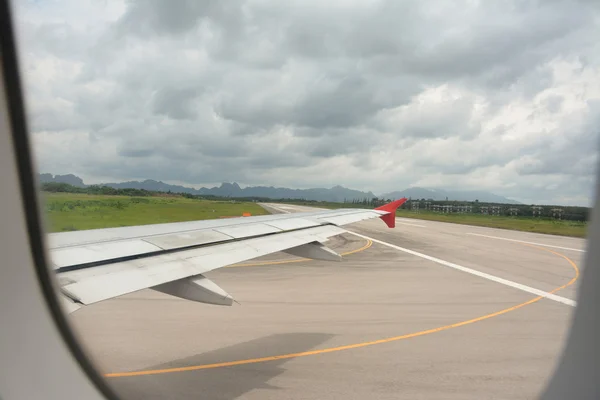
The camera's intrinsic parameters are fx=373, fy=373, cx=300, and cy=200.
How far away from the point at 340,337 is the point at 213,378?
1.81m

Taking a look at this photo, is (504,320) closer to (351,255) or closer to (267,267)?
(267,267)

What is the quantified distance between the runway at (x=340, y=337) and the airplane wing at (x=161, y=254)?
0.35m

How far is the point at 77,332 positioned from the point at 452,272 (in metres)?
9.02

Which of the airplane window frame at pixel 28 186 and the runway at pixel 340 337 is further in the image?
the runway at pixel 340 337

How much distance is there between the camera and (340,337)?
4.69 meters

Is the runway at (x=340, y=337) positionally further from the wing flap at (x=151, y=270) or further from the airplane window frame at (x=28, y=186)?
the wing flap at (x=151, y=270)

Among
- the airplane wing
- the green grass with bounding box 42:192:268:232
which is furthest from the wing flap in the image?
the green grass with bounding box 42:192:268:232

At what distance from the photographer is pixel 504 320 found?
5.50 m

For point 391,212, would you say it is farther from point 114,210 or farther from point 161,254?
point 114,210

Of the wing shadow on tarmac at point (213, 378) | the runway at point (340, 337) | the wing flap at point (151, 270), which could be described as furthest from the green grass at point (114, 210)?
the wing flap at point (151, 270)

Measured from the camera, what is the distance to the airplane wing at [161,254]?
7.08ft

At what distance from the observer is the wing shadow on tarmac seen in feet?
10.3

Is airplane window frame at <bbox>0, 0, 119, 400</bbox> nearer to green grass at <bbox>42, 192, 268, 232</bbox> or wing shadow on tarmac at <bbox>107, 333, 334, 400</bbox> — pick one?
wing shadow on tarmac at <bbox>107, 333, 334, 400</bbox>

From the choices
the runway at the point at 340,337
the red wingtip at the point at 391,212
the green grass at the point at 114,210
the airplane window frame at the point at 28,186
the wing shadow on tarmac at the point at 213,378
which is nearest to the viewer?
the airplane window frame at the point at 28,186
